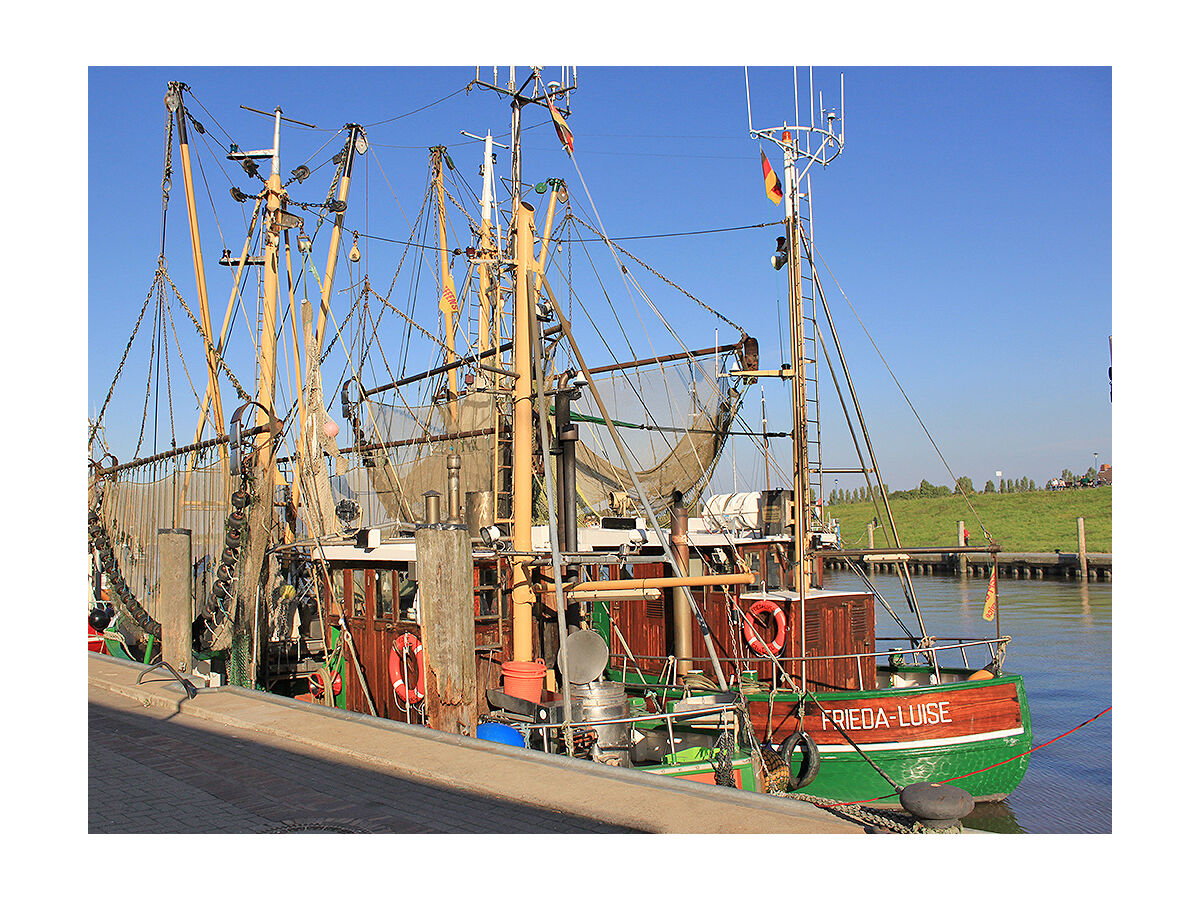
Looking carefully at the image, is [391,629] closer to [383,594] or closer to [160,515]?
[383,594]

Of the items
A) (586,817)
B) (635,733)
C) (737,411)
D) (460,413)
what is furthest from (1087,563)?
(586,817)

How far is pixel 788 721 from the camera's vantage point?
13.6 metres

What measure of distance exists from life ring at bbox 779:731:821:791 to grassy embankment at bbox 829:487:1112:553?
1923 inches

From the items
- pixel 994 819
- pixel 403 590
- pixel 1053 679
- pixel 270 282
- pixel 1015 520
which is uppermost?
pixel 270 282

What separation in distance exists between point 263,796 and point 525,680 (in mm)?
4504

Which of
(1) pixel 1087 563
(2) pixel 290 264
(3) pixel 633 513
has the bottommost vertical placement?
(1) pixel 1087 563

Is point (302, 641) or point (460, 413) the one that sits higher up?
point (460, 413)

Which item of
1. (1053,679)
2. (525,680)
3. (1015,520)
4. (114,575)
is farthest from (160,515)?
(1015,520)

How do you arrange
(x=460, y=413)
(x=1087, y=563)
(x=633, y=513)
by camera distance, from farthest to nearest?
(x=1087, y=563) < (x=460, y=413) < (x=633, y=513)

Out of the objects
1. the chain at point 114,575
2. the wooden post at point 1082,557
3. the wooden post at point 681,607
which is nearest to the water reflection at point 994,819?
the wooden post at point 681,607

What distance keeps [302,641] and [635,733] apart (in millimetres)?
8924

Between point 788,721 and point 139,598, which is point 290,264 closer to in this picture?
point 139,598

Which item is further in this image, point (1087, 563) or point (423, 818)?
point (1087, 563)

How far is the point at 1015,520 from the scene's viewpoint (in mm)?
67688
